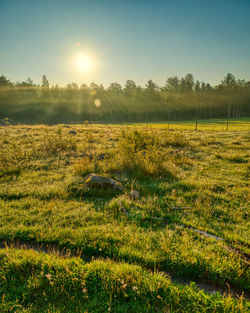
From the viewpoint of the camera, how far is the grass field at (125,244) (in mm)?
2855

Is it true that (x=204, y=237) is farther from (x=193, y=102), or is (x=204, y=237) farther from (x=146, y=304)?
(x=193, y=102)

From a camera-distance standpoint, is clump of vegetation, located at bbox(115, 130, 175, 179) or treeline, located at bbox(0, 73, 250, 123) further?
treeline, located at bbox(0, 73, 250, 123)

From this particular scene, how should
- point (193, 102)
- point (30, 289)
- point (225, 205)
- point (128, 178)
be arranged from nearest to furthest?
point (30, 289), point (225, 205), point (128, 178), point (193, 102)

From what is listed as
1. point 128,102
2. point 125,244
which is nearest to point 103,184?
point 125,244

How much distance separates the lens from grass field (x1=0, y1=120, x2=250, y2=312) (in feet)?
9.37

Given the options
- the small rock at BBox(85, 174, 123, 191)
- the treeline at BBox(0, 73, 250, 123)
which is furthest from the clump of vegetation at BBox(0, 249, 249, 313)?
the treeline at BBox(0, 73, 250, 123)

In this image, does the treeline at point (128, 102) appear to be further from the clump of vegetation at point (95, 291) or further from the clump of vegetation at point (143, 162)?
the clump of vegetation at point (95, 291)

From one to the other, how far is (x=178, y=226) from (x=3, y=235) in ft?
14.2

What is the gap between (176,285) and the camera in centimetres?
309

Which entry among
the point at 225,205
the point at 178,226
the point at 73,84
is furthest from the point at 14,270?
the point at 73,84

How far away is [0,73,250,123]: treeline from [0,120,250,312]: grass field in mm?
82930

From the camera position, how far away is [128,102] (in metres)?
115

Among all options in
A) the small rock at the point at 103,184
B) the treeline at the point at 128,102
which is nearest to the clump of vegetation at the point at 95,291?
the small rock at the point at 103,184

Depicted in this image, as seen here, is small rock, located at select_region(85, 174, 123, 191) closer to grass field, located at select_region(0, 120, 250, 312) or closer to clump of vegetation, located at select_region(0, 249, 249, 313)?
grass field, located at select_region(0, 120, 250, 312)
